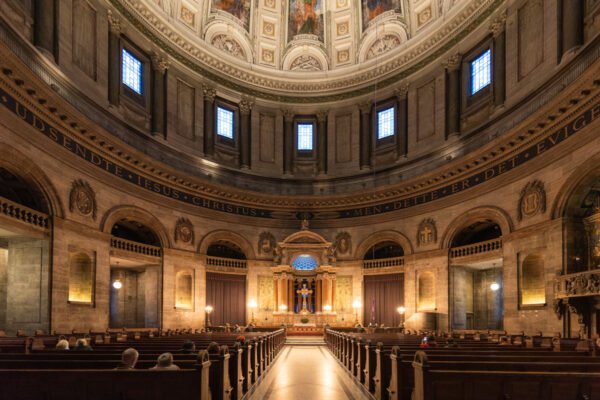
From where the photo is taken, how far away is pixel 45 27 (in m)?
21.3

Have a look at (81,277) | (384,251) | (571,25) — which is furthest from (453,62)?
(81,277)

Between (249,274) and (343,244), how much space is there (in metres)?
7.03

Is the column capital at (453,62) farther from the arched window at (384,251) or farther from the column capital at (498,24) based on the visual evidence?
the arched window at (384,251)

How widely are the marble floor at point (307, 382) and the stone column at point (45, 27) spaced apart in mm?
16855

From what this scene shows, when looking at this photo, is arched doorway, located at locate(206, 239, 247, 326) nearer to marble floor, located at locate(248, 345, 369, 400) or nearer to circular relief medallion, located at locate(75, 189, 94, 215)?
circular relief medallion, located at locate(75, 189, 94, 215)

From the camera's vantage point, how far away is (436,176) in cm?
2867

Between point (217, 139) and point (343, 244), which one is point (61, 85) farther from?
point (343, 244)

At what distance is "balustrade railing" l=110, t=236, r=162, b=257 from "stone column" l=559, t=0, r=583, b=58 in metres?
23.0

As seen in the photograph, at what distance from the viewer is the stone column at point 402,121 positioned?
33.2 metres

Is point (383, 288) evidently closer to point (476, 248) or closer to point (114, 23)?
point (476, 248)

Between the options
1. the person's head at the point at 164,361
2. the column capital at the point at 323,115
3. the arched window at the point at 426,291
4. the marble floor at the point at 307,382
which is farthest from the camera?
the column capital at the point at 323,115

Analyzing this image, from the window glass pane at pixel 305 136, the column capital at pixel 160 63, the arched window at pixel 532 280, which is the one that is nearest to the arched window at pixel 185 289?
the column capital at pixel 160 63

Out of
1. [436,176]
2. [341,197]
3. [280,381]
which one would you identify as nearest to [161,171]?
[341,197]

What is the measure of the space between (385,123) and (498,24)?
1075cm
